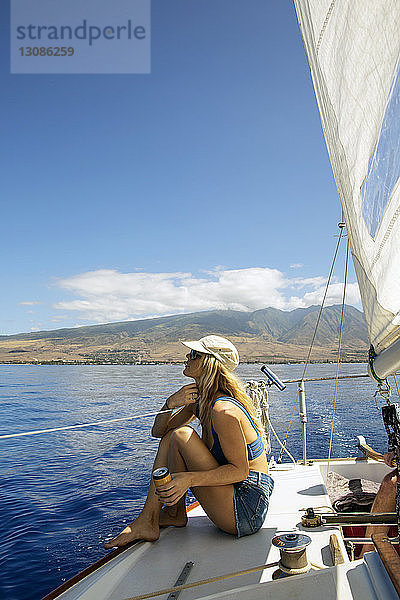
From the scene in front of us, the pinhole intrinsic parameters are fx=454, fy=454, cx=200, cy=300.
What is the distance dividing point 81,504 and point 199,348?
4.35 metres

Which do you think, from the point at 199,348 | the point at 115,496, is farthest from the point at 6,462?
the point at 199,348

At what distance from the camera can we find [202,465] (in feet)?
6.51

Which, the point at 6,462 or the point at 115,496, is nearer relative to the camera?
the point at 115,496

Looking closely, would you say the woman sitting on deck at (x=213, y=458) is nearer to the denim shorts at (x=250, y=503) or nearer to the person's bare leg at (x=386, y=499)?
the denim shorts at (x=250, y=503)

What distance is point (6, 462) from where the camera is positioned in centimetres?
799

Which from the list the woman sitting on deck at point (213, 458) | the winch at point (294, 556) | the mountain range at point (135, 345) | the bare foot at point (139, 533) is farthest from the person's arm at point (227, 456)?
the mountain range at point (135, 345)

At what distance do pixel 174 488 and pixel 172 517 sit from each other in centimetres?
52

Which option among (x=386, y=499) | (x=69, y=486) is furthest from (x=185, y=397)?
(x=69, y=486)

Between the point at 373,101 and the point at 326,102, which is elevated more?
the point at 326,102

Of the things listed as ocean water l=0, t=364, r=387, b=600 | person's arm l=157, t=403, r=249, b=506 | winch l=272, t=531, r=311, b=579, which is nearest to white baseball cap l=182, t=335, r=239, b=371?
person's arm l=157, t=403, r=249, b=506

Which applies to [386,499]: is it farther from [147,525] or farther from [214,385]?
[147,525]

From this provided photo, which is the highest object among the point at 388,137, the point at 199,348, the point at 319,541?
the point at 388,137

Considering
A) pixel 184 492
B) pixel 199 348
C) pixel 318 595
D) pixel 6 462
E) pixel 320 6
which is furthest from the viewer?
pixel 6 462

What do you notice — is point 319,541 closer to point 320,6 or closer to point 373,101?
point 373,101
